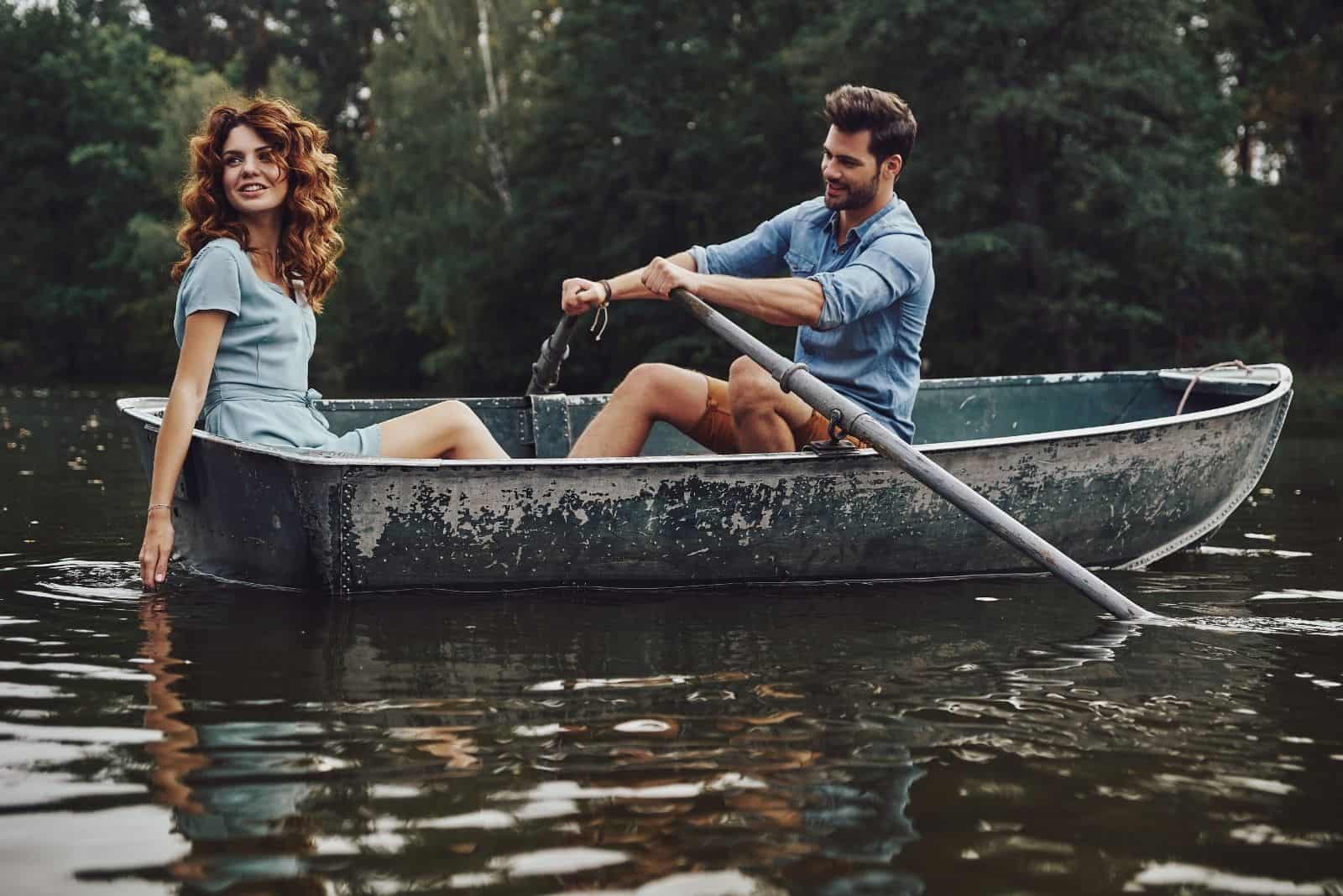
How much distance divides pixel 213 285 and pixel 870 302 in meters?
1.83

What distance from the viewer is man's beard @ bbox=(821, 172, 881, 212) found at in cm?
496

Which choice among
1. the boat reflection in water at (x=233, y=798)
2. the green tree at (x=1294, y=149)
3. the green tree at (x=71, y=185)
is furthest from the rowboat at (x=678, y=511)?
A: the green tree at (x=71, y=185)

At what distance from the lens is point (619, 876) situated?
2.46 m

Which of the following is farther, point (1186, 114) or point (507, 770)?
point (1186, 114)

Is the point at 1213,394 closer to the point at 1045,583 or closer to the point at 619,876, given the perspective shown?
the point at 1045,583

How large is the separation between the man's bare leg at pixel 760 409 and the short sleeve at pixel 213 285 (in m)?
1.50

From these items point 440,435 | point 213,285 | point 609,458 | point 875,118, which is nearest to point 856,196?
point 875,118

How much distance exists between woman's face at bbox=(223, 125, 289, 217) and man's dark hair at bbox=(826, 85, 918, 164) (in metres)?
1.59

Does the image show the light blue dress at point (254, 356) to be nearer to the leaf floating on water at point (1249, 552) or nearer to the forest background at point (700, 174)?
the leaf floating on water at point (1249, 552)

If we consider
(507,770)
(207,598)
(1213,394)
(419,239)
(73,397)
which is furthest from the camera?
(419,239)

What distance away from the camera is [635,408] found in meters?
5.27

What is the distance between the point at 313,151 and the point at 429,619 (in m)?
1.33

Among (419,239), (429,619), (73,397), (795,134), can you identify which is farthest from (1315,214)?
(429,619)

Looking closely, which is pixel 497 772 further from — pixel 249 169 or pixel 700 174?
pixel 700 174
